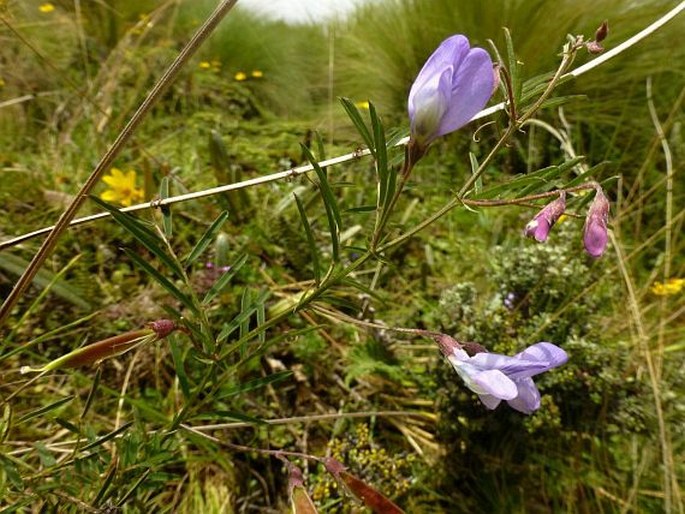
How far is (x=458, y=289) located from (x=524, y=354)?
65 centimetres

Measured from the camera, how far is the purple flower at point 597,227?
16.0 inches

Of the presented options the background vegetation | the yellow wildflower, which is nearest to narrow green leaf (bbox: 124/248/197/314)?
the background vegetation

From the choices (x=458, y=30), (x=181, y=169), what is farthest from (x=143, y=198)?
(x=458, y=30)

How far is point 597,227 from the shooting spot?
1.34ft

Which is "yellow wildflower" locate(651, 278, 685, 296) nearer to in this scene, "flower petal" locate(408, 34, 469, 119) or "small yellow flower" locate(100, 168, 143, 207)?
"flower petal" locate(408, 34, 469, 119)

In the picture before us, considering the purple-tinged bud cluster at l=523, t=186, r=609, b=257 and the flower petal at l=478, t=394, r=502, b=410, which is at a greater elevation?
the purple-tinged bud cluster at l=523, t=186, r=609, b=257

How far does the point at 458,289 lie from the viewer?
1036mm

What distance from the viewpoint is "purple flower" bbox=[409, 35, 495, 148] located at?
37 cm

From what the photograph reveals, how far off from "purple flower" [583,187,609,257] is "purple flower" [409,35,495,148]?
0.11 m

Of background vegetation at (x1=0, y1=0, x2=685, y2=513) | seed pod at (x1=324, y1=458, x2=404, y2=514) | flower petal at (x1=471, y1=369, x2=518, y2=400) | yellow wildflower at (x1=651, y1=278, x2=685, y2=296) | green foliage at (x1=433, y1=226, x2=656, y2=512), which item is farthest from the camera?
yellow wildflower at (x1=651, y1=278, x2=685, y2=296)

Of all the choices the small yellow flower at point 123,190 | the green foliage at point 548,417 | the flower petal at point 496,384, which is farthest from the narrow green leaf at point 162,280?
the small yellow flower at point 123,190

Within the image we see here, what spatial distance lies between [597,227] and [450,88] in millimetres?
144

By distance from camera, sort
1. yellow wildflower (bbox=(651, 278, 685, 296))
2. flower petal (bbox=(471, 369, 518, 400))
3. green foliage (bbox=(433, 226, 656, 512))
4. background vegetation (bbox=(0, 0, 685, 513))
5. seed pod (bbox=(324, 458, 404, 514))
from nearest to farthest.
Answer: flower petal (bbox=(471, 369, 518, 400)) < seed pod (bbox=(324, 458, 404, 514)) < background vegetation (bbox=(0, 0, 685, 513)) < green foliage (bbox=(433, 226, 656, 512)) < yellow wildflower (bbox=(651, 278, 685, 296))

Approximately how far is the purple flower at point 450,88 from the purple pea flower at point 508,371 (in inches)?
6.1
